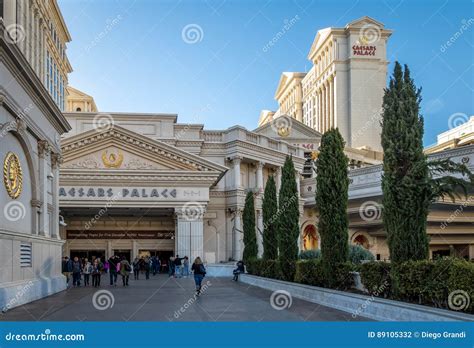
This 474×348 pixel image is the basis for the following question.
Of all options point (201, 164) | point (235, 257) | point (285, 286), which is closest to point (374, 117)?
point (235, 257)

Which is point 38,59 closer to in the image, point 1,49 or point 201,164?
point 201,164

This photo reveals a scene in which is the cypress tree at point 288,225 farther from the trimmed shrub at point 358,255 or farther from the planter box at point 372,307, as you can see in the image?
the trimmed shrub at point 358,255

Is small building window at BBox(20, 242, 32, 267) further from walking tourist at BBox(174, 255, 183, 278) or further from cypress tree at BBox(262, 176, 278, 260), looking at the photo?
walking tourist at BBox(174, 255, 183, 278)

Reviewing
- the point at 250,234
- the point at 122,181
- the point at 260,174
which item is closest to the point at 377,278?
the point at 250,234

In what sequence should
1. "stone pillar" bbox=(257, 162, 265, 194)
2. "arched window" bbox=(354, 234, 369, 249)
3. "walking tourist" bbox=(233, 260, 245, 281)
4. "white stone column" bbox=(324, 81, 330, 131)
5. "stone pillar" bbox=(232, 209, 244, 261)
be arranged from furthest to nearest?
"white stone column" bbox=(324, 81, 330, 131) < "arched window" bbox=(354, 234, 369, 249) < "stone pillar" bbox=(257, 162, 265, 194) < "stone pillar" bbox=(232, 209, 244, 261) < "walking tourist" bbox=(233, 260, 245, 281)

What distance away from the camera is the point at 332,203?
62.0 feet

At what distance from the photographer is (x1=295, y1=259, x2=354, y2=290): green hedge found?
1741 centimetres

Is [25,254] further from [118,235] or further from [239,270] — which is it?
[118,235]

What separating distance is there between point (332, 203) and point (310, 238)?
40.7m

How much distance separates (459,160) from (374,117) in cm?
5333

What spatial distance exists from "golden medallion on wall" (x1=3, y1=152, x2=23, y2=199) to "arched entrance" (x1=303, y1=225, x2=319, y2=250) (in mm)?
42283

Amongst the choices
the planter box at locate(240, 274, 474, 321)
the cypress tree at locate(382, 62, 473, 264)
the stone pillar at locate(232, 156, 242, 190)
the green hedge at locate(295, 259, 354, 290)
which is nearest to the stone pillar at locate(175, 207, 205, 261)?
the stone pillar at locate(232, 156, 242, 190)

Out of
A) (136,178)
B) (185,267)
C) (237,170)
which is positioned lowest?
(185,267)

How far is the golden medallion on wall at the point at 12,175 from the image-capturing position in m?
16.4
